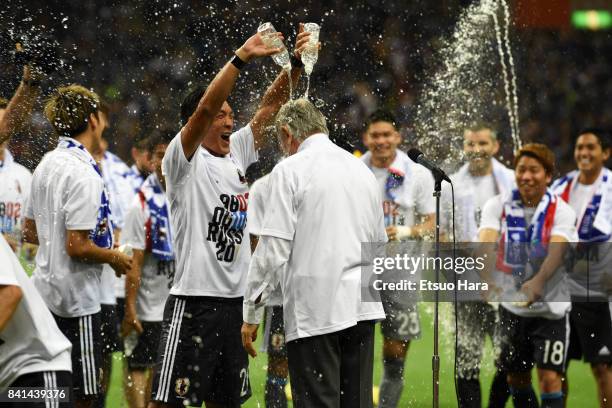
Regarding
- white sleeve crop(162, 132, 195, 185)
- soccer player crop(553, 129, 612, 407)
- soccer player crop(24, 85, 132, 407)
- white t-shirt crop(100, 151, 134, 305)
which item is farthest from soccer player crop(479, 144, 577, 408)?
white t-shirt crop(100, 151, 134, 305)

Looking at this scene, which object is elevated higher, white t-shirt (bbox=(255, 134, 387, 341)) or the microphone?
the microphone

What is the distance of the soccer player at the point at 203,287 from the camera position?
198 inches

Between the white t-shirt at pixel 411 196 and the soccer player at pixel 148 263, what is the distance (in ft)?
5.39

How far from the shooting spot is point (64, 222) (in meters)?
5.12

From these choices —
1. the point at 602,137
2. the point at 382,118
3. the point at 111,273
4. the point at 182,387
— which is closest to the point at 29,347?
the point at 182,387

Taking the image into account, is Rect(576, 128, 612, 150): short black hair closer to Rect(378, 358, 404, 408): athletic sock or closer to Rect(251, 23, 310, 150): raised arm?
Rect(378, 358, 404, 408): athletic sock

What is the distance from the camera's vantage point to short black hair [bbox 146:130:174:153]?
22.7 feet

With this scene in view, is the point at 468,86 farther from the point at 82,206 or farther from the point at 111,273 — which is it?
the point at 82,206

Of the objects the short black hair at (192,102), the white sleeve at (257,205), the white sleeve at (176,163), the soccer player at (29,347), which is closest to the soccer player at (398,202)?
the white sleeve at (257,205)

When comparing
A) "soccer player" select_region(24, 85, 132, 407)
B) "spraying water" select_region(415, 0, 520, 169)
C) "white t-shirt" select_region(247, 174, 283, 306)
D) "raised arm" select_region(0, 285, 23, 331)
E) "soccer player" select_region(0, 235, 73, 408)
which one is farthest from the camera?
"spraying water" select_region(415, 0, 520, 169)

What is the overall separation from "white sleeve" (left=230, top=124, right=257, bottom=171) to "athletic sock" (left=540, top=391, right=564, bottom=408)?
7.92 feet

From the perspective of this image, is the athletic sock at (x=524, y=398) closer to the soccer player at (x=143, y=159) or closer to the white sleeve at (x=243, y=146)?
the white sleeve at (x=243, y=146)

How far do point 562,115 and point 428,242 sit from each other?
1045 cm

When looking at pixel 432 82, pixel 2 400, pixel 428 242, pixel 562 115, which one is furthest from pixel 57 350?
pixel 562 115
